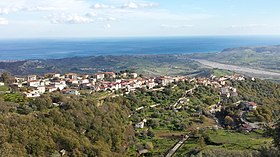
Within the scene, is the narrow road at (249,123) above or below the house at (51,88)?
below

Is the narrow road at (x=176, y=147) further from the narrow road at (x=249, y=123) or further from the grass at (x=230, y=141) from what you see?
the narrow road at (x=249, y=123)

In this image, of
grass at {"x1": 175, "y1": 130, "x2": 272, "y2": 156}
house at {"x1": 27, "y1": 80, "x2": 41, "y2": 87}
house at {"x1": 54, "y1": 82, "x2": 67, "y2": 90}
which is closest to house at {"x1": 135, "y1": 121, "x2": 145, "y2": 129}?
grass at {"x1": 175, "y1": 130, "x2": 272, "y2": 156}

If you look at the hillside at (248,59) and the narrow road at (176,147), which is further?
the hillside at (248,59)

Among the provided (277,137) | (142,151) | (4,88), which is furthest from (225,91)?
(277,137)

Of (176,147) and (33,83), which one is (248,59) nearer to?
(33,83)

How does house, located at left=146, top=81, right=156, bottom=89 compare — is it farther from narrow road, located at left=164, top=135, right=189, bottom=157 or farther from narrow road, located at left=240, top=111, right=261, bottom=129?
narrow road, located at left=164, top=135, right=189, bottom=157

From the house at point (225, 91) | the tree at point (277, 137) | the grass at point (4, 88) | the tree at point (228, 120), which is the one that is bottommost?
the tree at point (228, 120)

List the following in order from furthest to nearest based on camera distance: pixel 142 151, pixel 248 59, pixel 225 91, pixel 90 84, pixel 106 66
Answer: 1. pixel 248 59
2. pixel 106 66
3. pixel 225 91
4. pixel 90 84
5. pixel 142 151

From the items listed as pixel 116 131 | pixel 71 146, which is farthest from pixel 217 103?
pixel 71 146

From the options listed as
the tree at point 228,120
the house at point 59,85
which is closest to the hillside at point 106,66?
the house at point 59,85

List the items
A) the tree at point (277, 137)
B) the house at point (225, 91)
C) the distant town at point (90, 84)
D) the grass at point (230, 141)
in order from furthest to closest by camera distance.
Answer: the house at point (225, 91), the distant town at point (90, 84), the grass at point (230, 141), the tree at point (277, 137)

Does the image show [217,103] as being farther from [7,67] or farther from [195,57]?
[195,57]
